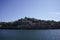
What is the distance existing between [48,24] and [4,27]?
11956mm

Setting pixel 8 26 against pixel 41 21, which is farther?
pixel 41 21

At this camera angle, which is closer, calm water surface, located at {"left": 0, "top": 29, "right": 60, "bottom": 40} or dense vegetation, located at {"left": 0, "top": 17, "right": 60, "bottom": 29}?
calm water surface, located at {"left": 0, "top": 29, "right": 60, "bottom": 40}

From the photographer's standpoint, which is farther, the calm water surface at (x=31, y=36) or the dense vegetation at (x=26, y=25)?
the dense vegetation at (x=26, y=25)

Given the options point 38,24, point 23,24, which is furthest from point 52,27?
point 23,24

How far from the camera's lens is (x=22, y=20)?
43.5 m

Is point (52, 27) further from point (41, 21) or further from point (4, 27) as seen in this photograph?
point (4, 27)

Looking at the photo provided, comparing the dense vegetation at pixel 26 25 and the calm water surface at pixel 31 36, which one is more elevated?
the dense vegetation at pixel 26 25

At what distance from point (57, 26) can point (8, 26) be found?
514 inches

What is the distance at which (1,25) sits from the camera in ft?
134

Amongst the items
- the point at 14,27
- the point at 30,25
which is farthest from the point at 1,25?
Answer: the point at 30,25

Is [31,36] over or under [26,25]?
under

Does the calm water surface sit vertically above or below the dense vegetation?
below

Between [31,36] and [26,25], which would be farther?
[26,25]

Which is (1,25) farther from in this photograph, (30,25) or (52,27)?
(52,27)
